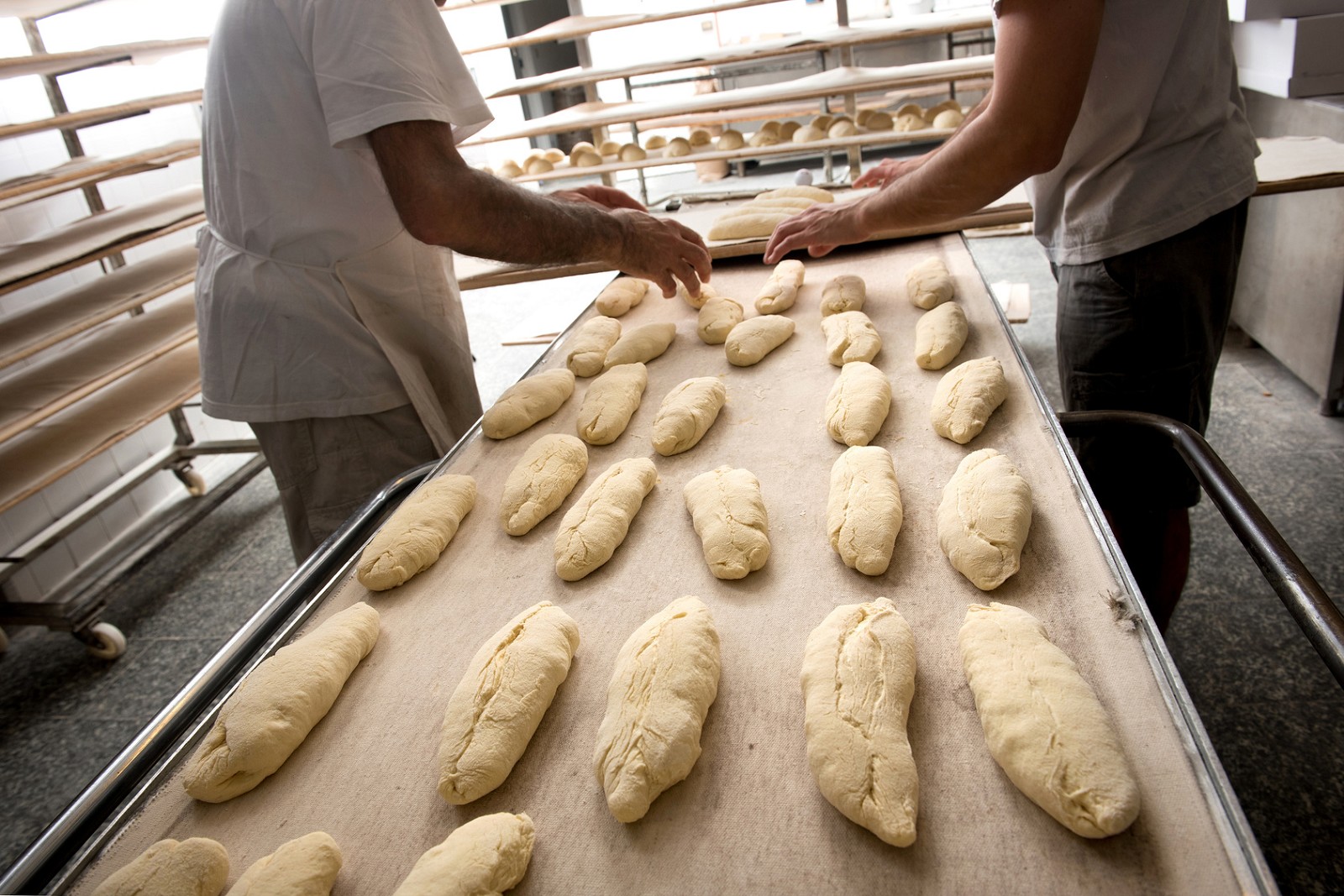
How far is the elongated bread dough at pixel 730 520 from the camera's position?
3.99ft

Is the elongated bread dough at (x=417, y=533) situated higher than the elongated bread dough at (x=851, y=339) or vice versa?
the elongated bread dough at (x=851, y=339)

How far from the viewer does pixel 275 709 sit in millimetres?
1023

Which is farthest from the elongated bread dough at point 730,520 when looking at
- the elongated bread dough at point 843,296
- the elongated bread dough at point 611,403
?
the elongated bread dough at point 843,296

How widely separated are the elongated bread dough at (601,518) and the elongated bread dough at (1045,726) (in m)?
0.55

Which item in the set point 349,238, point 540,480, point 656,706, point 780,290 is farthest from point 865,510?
point 349,238

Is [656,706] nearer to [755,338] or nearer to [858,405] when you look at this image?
[858,405]

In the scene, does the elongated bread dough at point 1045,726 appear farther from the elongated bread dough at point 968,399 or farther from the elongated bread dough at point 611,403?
the elongated bread dough at point 611,403

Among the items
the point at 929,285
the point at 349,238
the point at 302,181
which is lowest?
the point at 929,285

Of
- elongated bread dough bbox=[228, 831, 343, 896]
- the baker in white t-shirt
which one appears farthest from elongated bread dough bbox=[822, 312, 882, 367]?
elongated bread dough bbox=[228, 831, 343, 896]

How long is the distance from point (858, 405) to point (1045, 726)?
76 centimetres

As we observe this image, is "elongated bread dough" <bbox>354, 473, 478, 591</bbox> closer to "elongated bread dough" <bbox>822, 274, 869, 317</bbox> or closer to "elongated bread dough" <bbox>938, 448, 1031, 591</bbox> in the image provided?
"elongated bread dough" <bbox>938, 448, 1031, 591</bbox>

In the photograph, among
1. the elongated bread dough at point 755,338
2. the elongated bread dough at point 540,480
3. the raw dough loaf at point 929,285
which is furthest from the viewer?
the raw dough loaf at point 929,285

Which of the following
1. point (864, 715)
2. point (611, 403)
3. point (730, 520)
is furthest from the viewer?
point (611, 403)

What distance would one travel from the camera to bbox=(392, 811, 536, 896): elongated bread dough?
31.8 inches
